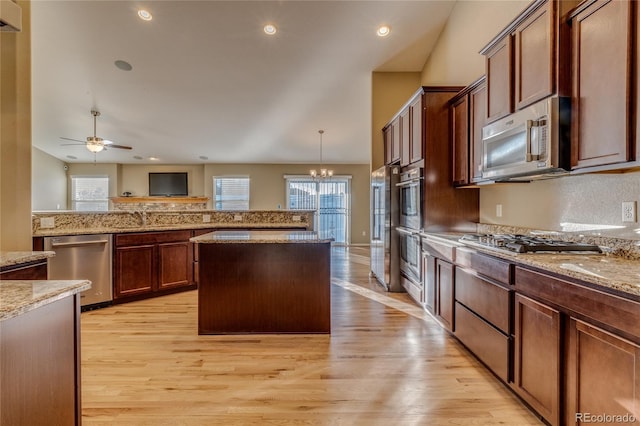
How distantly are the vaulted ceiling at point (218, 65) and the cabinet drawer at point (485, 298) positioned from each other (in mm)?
3302

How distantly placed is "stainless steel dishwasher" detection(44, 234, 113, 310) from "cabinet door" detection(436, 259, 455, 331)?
3.58 metres

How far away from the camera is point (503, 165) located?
2.33m

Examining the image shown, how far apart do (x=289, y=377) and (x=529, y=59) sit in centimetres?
265

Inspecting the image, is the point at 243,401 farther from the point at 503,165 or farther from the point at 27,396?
the point at 503,165

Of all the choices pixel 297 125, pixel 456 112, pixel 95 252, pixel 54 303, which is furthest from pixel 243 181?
pixel 54 303

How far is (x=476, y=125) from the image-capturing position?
2.92m

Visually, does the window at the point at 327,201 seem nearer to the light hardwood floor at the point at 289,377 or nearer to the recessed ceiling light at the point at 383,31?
the recessed ceiling light at the point at 383,31

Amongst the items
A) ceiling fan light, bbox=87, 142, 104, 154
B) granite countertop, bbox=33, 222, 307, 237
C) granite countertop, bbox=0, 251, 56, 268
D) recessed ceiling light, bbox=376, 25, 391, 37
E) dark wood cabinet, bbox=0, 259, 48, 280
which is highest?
recessed ceiling light, bbox=376, 25, 391, 37

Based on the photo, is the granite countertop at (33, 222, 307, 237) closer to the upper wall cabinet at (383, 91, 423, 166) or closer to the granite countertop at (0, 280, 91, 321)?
the upper wall cabinet at (383, 91, 423, 166)

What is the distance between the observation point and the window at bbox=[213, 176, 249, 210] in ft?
30.5

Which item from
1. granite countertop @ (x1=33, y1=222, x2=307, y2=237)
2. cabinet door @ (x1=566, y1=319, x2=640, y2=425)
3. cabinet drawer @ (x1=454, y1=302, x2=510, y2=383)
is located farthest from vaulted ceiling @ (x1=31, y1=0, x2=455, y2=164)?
cabinet door @ (x1=566, y1=319, x2=640, y2=425)

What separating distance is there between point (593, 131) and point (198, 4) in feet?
13.3

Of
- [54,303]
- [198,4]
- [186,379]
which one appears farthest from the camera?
[198,4]

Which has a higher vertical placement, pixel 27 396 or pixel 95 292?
pixel 27 396
